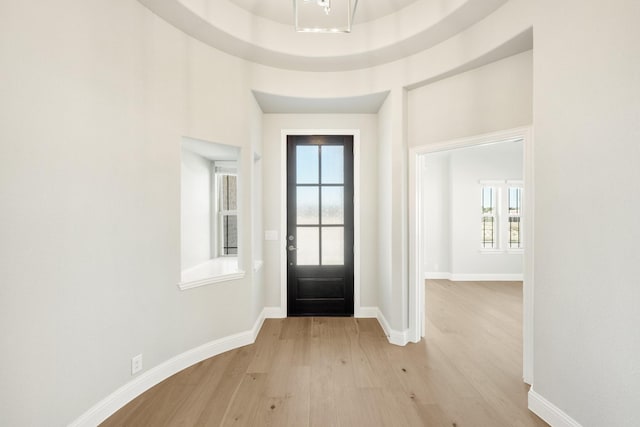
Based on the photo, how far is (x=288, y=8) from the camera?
2496 mm

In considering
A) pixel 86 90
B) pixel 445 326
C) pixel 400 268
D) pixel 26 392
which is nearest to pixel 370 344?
pixel 400 268

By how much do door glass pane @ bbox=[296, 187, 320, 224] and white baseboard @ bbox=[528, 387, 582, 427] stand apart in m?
2.61

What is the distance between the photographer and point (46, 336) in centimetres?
140

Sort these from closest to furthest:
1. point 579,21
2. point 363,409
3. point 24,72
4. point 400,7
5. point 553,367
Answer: point 24,72 < point 579,21 < point 553,367 < point 363,409 < point 400,7

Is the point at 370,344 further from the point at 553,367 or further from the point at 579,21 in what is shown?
the point at 579,21

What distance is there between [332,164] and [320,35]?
1.47 meters

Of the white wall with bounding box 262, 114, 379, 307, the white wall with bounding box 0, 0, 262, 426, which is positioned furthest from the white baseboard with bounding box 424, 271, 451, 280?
the white wall with bounding box 0, 0, 262, 426

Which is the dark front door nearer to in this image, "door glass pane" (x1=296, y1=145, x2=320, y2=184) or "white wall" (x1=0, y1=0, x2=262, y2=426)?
"door glass pane" (x1=296, y1=145, x2=320, y2=184)

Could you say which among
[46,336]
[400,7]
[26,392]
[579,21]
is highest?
[400,7]

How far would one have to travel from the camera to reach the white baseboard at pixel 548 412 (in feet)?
5.31

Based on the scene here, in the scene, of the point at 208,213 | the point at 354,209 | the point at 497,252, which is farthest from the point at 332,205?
the point at 497,252

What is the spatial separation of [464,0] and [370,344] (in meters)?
3.18

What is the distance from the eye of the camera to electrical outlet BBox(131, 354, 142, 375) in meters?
1.95

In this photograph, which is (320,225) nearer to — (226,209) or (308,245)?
(308,245)
